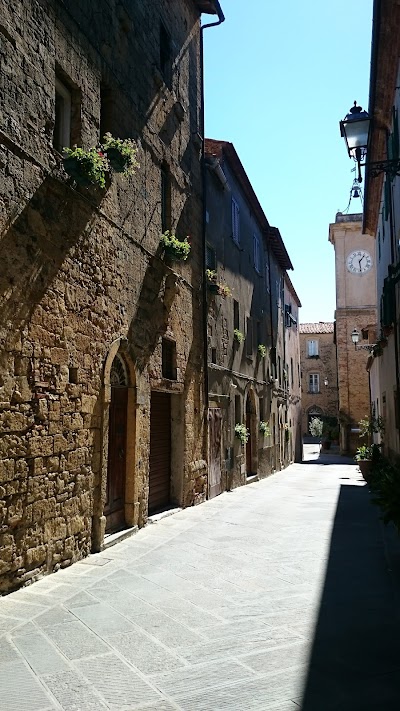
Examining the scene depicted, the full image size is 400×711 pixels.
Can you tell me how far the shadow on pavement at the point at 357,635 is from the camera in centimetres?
336

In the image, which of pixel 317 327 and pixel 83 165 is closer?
pixel 83 165

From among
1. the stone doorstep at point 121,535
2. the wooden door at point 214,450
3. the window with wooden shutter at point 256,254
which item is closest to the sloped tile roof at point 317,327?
the window with wooden shutter at point 256,254

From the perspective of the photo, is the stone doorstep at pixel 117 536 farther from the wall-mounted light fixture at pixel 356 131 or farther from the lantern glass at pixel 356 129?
the lantern glass at pixel 356 129

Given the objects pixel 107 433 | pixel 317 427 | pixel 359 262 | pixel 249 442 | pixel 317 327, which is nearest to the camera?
pixel 107 433

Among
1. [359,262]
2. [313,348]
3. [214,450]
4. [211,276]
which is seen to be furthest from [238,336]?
[313,348]

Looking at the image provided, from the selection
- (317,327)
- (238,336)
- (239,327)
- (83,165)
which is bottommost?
(238,336)

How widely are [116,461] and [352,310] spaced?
1121 inches

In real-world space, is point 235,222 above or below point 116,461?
above

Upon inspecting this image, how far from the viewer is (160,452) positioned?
10.2 m

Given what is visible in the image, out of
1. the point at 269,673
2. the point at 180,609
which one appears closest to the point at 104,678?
the point at 269,673

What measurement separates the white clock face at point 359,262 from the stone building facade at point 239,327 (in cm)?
1209

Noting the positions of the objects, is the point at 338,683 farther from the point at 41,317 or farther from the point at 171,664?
the point at 41,317

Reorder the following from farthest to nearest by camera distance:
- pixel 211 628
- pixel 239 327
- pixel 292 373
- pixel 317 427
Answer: pixel 317 427
pixel 292 373
pixel 239 327
pixel 211 628

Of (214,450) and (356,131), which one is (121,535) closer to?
(214,450)
